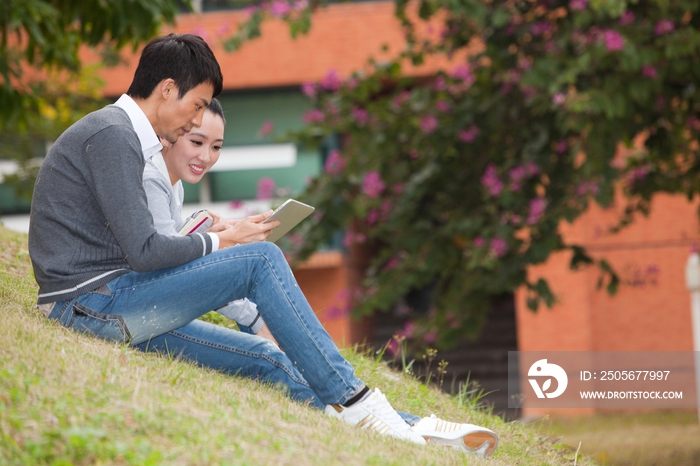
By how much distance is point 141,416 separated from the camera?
2.73 metres

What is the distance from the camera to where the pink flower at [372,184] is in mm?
7594

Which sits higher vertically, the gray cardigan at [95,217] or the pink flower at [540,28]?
the pink flower at [540,28]

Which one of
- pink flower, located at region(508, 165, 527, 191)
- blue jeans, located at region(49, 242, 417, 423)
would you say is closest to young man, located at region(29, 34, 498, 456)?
blue jeans, located at region(49, 242, 417, 423)

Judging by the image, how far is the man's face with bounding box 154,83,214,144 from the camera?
348 cm

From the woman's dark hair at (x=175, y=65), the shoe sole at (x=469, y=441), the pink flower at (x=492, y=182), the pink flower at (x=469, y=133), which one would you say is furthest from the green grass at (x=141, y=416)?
the pink flower at (x=469, y=133)

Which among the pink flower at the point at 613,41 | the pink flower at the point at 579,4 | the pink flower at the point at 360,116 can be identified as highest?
the pink flower at the point at 579,4

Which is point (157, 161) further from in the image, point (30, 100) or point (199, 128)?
point (30, 100)

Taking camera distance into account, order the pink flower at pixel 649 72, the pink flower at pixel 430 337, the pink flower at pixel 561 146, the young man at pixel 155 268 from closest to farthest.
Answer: the young man at pixel 155 268, the pink flower at pixel 649 72, the pink flower at pixel 561 146, the pink flower at pixel 430 337

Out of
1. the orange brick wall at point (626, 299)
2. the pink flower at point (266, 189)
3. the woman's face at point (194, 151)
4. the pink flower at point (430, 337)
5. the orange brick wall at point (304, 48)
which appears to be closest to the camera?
the woman's face at point (194, 151)

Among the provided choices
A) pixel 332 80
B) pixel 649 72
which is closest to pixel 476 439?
pixel 649 72

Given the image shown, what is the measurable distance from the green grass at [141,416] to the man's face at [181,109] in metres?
0.91

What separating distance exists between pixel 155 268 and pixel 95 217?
0.34m

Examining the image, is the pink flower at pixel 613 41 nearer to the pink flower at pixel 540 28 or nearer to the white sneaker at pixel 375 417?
the pink flower at pixel 540 28

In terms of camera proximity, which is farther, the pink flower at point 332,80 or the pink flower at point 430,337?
the pink flower at point 332,80
